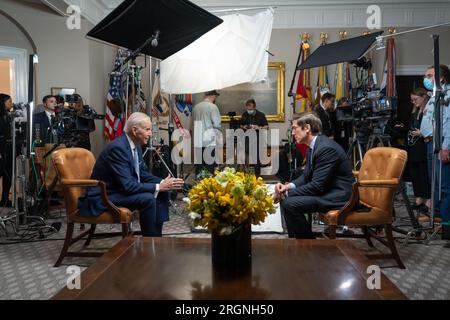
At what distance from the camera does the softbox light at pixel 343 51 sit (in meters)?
3.68

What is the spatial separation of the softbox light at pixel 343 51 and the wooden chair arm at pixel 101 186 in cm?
237

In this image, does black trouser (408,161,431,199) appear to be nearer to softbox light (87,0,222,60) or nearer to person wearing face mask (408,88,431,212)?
person wearing face mask (408,88,431,212)

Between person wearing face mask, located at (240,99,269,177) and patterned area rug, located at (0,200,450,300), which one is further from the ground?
person wearing face mask, located at (240,99,269,177)

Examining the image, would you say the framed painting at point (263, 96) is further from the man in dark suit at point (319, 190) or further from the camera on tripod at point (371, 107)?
the man in dark suit at point (319, 190)

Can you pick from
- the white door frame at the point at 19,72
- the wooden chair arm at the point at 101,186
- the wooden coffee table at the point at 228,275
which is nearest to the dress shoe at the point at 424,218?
the wooden coffee table at the point at 228,275

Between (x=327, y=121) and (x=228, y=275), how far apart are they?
4.47 metres

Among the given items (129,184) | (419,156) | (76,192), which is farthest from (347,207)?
(419,156)

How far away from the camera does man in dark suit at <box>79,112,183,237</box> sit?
294 centimetres

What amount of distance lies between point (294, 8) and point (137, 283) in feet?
20.9

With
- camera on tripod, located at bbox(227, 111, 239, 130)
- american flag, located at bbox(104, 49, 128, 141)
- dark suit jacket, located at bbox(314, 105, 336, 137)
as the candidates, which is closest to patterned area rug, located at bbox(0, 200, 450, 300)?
dark suit jacket, located at bbox(314, 105, 336, 137)

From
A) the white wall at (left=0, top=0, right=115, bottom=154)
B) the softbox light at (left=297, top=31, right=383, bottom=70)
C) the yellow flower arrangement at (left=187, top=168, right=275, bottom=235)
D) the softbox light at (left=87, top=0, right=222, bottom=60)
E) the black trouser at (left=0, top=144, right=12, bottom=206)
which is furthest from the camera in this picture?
the white wall at (left=0, top=0, right=115, bottom=154)

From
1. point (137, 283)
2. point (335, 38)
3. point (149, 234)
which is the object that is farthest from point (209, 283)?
point (335, 38)

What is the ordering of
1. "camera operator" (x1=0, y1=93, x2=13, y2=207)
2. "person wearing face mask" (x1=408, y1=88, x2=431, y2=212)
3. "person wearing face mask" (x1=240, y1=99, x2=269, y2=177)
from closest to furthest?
"person wearing face mask" (x1=408, y1=88, x2=431, y2=212) < "camera operator" (x1=0, y1=93, x2=13, y2=207) < "person wearing face mask" (x1=240, y1=99, x2=269, y2=177)

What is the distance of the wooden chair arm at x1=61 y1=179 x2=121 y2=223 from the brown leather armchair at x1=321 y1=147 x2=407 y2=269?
57.9 inches
